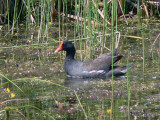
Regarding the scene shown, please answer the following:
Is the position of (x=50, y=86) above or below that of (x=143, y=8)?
below

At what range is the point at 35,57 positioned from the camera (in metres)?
7.93

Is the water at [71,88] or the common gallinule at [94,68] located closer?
the water at [71,88]

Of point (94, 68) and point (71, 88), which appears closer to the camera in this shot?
point (71, 88)

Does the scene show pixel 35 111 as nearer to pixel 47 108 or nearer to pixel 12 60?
pixel 47 108

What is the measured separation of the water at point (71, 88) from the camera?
4891 millimetres

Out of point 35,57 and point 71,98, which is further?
point 35,57

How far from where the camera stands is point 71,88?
6.23 m

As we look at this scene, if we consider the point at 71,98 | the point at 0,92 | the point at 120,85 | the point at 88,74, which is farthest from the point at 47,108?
the point at 88,74

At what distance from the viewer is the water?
4891mm

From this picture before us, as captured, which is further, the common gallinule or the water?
the common gallinule

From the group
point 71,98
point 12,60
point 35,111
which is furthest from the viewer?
point 12,60

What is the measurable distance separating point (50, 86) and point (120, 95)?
1.16 metres

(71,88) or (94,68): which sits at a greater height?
(94,68)

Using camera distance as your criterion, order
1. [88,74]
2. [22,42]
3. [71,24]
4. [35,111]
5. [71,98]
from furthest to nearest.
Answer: [71,24] < [22,42] < [88,74] < [71,98] < [35,111]
